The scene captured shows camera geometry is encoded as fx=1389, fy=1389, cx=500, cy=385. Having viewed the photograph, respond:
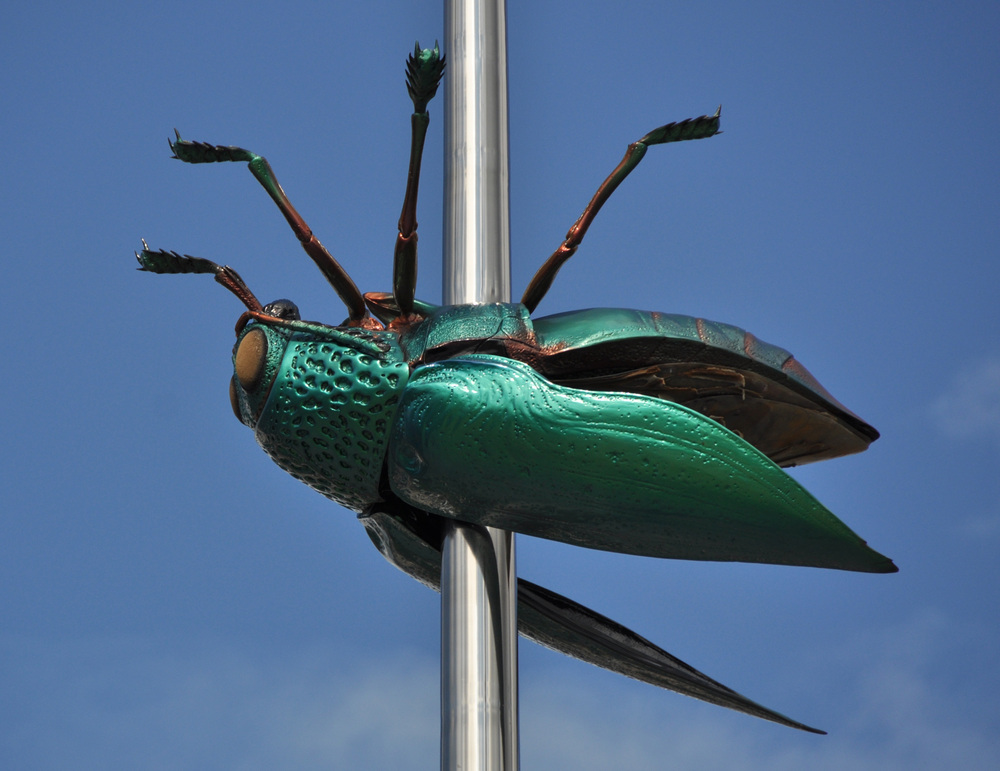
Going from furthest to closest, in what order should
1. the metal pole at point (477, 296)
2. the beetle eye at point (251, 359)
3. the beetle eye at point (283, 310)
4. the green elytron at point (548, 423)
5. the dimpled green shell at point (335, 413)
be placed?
the beetle eye at point (283, 310), the beetle eye at point (251, 359), the dimpled green shell at point (335, 413), the green elytron at point (548, 423), the metal pole at point (477, 296)

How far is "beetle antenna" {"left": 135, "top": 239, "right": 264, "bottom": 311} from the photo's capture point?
5.15 metres

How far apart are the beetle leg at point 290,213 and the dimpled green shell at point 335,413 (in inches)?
7.6

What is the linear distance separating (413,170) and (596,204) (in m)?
0.67

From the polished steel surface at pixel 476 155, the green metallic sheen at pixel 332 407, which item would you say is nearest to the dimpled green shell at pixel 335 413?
the green metallic sheen at pixel 332 407

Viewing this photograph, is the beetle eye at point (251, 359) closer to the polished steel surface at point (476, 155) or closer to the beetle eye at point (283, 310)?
the beetle eye at point (283, 310)

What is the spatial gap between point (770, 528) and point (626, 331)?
83 cm

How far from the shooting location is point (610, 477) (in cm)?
427

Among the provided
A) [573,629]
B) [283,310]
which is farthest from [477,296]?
[573,629]

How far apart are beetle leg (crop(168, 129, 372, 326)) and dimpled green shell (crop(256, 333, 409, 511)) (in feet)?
0.64

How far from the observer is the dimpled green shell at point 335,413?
4.70 meters

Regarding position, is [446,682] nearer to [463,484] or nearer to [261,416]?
[463,484]

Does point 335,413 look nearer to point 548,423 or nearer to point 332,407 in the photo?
point 332,407

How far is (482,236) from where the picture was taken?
4.78 metres

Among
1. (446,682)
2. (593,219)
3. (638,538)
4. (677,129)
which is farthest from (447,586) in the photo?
(677,129)
